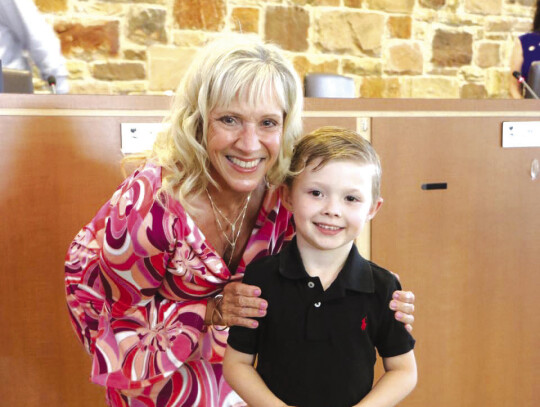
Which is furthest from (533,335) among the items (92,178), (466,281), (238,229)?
(92,178)

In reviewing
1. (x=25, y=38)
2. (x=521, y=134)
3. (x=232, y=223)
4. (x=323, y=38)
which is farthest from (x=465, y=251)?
(x=323, y=38)

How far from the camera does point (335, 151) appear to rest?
1015 millimetres

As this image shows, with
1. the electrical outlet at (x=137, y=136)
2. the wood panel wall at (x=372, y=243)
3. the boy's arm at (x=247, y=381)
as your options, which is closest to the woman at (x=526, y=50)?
the wood panel wall at (x=372, y=243)

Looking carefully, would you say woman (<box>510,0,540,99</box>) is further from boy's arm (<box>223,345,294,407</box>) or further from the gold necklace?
boy's arm (<box>223,345,294,407</box>)

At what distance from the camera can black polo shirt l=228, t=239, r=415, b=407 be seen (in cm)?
100

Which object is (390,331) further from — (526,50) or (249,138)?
(526,50)

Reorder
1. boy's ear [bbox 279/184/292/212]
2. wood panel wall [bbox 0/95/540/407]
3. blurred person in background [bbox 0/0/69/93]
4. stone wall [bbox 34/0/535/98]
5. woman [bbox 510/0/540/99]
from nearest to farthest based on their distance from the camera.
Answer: boy's ear [bbox 279/184/292/212] → wood panel wall [bbox 0/95/540/407] → blurred person in background [bbox 0/0/69/93] → woman [bbox 510/0/540/99] → stone wall [bbox 34/0/535/98]

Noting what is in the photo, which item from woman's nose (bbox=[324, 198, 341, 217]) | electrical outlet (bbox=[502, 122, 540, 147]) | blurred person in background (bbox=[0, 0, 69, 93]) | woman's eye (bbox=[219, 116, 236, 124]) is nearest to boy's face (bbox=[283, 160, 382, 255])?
woman's nose (bbox=[324, 198, 341, 217])

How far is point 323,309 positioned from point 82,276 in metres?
0.59

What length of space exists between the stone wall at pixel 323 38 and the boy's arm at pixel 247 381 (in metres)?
2.46

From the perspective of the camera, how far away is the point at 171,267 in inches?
47.4

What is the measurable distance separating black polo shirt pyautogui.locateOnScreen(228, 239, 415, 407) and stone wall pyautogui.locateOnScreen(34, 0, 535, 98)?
243 cm

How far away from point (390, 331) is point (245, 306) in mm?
247

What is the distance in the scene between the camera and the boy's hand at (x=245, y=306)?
1036mm
